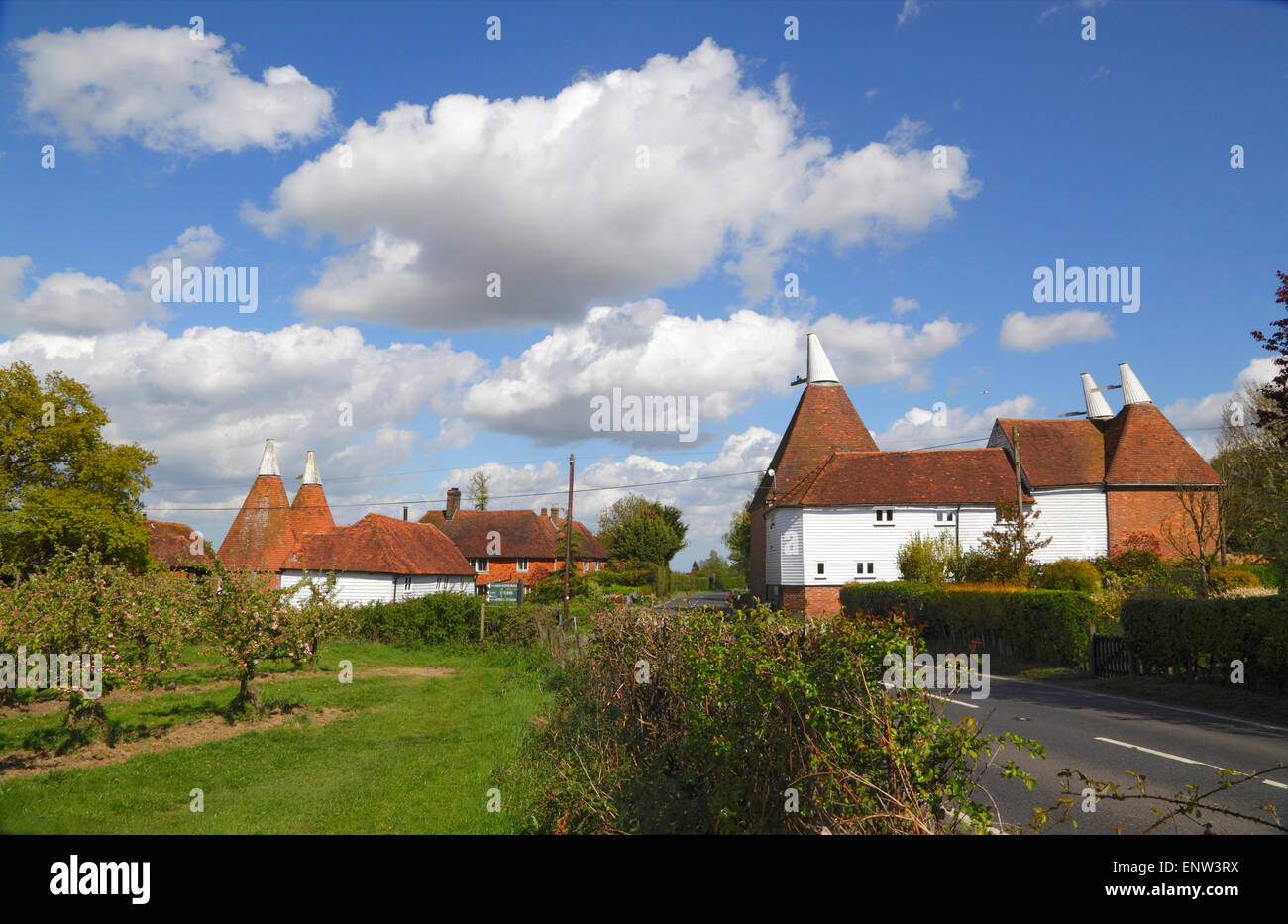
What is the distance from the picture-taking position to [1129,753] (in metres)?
10.5

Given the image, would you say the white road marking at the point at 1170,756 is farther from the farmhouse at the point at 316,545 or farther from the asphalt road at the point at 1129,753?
the farmhouse at the point at 316,545

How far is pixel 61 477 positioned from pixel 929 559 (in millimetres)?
38267

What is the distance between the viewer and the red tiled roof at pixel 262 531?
41094 millimetres

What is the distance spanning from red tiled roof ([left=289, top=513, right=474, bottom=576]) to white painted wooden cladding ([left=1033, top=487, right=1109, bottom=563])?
33.5m

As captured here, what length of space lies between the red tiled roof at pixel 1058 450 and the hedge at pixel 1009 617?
1311 centimetres

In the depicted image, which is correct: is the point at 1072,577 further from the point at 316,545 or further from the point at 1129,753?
the point at 316,545

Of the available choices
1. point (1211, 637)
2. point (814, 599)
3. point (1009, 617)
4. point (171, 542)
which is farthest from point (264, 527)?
point (1211, 637)

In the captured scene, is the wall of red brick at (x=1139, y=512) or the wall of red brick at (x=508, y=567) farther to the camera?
the wall of red brick at (x=508, y=567)

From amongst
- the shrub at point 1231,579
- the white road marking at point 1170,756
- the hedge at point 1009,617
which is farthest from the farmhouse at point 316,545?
the white road marking at point 1170,756

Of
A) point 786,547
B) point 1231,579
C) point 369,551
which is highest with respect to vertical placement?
point 786,547

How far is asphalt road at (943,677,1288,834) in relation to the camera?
775 centimetres

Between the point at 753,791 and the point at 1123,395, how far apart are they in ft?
147
